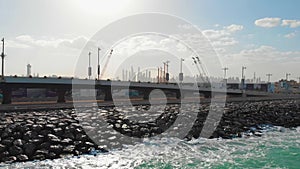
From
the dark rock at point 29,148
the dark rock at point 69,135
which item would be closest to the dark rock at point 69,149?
the dark rock at point 29,148

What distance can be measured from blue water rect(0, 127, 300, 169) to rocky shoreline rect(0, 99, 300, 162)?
46.8 inches

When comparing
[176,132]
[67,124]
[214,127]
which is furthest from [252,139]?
[67,124]

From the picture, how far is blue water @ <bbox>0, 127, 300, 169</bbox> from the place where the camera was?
15.4m

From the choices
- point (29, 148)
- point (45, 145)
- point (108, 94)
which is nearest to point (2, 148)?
point (29, 148)

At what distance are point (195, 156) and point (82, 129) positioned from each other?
28.4ft

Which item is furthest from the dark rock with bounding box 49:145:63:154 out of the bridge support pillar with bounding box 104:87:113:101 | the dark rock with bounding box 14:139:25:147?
the bridge support pillar with bounding box 104:87:113:101

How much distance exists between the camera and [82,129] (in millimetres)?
21922

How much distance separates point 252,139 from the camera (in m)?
22.9

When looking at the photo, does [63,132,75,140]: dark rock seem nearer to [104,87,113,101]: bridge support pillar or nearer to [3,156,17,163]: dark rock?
[3,156,17,163]: dark rock

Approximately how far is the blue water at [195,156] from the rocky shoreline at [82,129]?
119cm

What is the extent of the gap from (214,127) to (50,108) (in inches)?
634

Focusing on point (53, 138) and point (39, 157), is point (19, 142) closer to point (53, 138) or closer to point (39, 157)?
point (53, 138)

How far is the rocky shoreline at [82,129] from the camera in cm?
1680

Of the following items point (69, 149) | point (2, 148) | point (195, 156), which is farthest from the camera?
point (195, 156)
